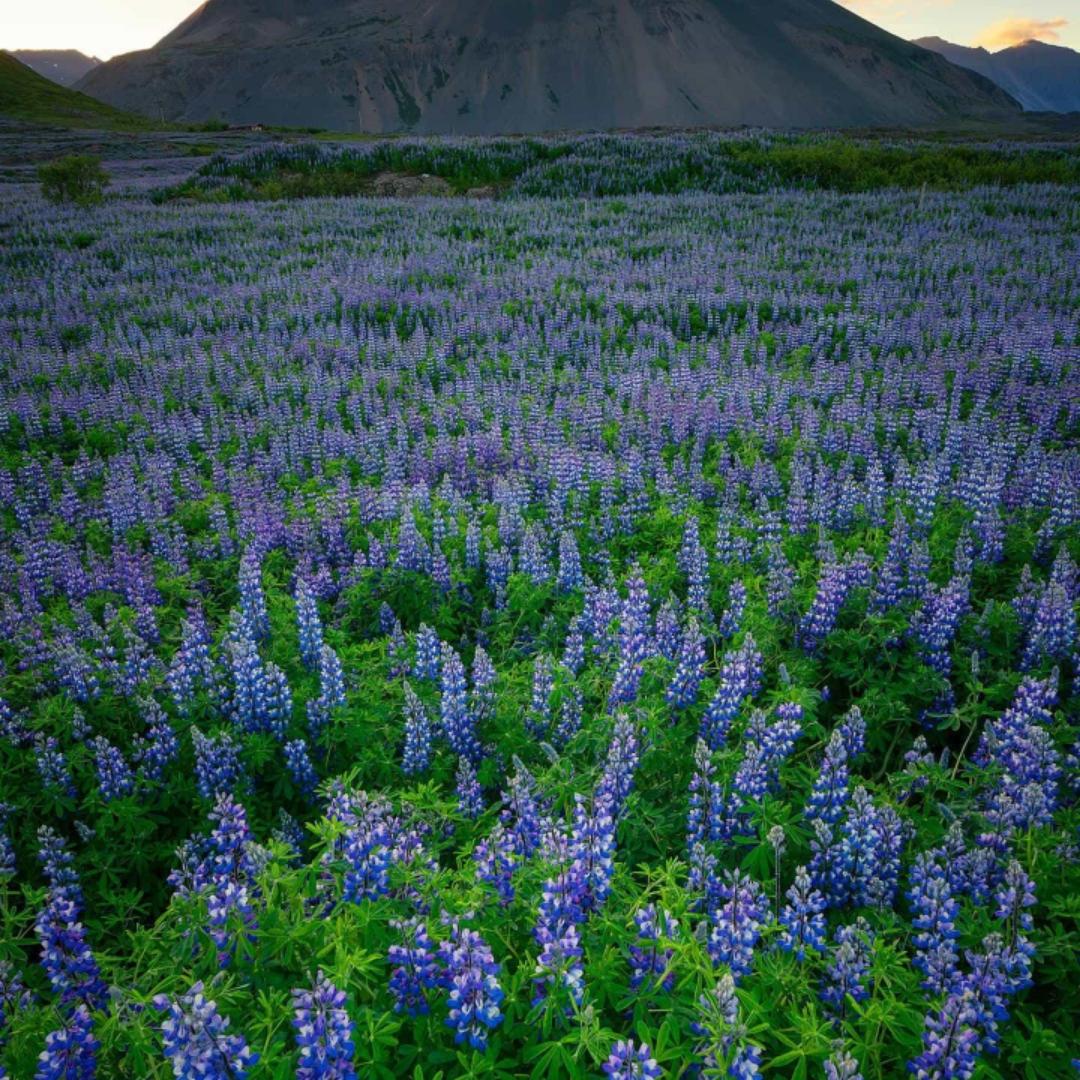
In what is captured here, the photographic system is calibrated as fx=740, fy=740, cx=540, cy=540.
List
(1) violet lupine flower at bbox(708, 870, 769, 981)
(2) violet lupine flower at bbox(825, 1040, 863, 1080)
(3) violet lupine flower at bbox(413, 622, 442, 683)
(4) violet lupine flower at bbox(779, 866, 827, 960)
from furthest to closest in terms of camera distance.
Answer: (3) violet lupine flower at bbox(413, 622, 442, 683) → (4) violet lupine flower at bbox(779, 866, 827, 960) → (1) violet lupine flower at bbox(708, 870, 769, 981) → (2) violet lupine flower at bbox(825, 1040, 863, 1080)

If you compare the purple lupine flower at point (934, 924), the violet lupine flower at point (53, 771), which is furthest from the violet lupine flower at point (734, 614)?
the violet lupine flower at point (53, 771)

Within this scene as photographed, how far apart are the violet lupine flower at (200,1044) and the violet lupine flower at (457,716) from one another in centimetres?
206

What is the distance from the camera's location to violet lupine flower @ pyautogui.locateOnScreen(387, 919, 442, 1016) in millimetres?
2336

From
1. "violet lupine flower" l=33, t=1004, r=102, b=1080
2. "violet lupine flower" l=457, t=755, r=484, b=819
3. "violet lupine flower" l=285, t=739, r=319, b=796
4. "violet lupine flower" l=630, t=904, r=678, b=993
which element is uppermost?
"violet lupine flower" l=630, t=904, r=678, b=993

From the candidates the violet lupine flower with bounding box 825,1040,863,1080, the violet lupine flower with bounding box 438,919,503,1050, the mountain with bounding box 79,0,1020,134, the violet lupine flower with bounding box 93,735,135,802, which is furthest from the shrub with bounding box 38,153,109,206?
the mountain with bounding box 79,0,1020,134

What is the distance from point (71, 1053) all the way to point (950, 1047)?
2.54 m

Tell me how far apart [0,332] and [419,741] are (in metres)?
13.4

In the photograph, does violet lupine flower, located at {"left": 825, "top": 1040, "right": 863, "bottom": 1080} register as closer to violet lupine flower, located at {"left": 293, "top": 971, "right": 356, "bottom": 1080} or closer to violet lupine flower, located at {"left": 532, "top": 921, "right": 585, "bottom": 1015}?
violet lupine flower, located at {"left": 532, "top": 921, "right": 585, "bottom": 1015}

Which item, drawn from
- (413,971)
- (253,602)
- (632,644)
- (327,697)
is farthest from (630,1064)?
(253,602)

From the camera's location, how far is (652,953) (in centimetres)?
239

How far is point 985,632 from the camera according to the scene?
451 centimetres

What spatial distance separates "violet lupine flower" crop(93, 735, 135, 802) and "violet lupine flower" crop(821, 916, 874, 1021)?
3388mm

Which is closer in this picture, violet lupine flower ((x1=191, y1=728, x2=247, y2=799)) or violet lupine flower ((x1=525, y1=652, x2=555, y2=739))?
violet lupine flower ((x1=191, y1=728, x2=247, y2=799))

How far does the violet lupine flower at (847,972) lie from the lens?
7.79 ft
